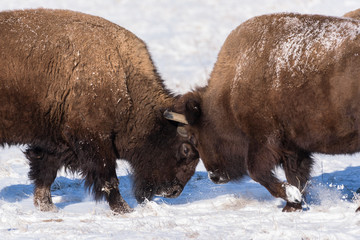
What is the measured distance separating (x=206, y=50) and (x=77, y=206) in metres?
8.58

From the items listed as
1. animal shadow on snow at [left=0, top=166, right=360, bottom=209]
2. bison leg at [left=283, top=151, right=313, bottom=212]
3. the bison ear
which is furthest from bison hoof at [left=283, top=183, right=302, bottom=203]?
the bison ear

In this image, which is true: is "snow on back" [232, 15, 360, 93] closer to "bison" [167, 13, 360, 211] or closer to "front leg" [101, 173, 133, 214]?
"bison" [167, 13, 360, 211]

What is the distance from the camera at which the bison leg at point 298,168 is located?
17.6ft

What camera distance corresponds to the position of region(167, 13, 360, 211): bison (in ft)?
15.5

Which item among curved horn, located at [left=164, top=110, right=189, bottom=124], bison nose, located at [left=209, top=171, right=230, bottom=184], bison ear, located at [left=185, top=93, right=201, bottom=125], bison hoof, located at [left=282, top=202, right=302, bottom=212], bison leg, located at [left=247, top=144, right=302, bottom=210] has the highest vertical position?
bison ear, located at [left=185, top=93, right=201, bottom=125]

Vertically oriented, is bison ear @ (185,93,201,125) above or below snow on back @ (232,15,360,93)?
below

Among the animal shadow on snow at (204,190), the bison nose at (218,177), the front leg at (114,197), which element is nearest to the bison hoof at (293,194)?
the animal shadow on snow at (204,190)

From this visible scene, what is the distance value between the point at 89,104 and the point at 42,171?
1.18 m

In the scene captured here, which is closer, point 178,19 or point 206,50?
point 206,50

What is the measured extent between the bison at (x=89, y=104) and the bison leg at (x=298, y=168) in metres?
1.14

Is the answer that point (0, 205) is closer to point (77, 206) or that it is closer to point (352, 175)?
point (77, 206)

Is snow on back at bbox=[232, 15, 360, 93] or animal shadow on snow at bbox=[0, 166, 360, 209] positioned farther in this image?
animal shadow on snow at bbox=[0, 166, 360, 209]

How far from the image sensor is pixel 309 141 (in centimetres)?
500

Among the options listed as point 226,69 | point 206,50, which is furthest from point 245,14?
point 226,69
